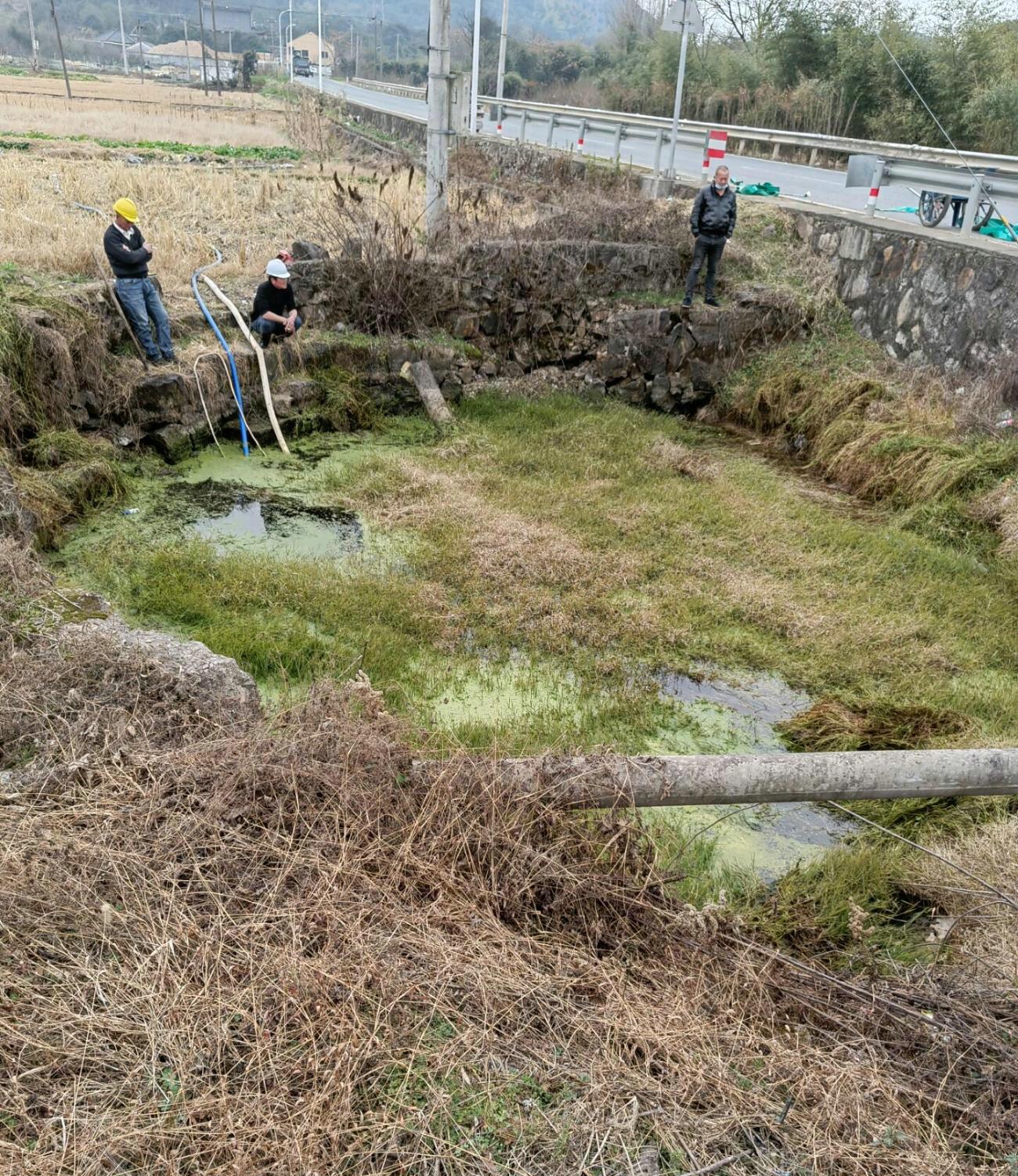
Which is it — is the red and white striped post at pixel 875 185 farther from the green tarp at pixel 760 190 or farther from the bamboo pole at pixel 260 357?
the bamboo pole at pixel 260 357

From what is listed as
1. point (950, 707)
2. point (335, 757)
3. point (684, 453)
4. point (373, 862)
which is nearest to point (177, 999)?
point (373, 862)

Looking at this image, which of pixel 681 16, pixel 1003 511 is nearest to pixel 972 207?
pixel 1003 511

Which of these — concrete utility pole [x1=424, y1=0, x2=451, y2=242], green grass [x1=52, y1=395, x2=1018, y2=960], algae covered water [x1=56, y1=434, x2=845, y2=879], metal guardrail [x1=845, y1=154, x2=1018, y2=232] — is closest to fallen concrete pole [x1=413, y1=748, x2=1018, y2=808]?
A: green grass [x1=52, y1=395, x2=1018, y2=960]

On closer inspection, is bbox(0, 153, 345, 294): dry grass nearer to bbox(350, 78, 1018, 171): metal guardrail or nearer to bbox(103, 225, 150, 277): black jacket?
bbox(103, 225, 150, 277): black jacket

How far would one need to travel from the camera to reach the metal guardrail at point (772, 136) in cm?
1144

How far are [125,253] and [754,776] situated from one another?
7.53m

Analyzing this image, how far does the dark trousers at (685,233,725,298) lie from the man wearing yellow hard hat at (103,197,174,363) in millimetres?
6042

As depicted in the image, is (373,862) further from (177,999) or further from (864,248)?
(864,248)

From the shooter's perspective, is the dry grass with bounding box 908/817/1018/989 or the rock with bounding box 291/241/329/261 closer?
the dry grass with bounding box 908/817/1018/989

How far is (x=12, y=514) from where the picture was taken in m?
6.37

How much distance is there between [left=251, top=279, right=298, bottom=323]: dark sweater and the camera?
32.9ft

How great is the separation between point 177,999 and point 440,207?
11254mm

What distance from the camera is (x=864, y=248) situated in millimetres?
11383

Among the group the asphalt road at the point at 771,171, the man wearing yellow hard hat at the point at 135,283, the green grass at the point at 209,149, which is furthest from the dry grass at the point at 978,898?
the green grass at the point at 209,149
